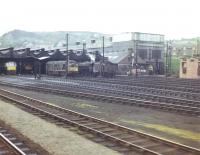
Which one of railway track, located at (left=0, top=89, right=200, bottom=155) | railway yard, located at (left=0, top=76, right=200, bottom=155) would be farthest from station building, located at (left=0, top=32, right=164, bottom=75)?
railway track, located at (left=0, top=89, right=200, bottom=155)

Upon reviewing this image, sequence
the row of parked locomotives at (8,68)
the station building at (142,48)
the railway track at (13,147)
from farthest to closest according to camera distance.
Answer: the station building at (142,48), the row of parked locomotives at (8,68), the railway track at (13,147)

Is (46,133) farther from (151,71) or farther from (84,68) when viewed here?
(151,71)

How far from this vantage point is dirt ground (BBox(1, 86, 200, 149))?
14077 millimetres

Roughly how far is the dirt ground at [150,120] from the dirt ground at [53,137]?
332 cm

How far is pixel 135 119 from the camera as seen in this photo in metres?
18.1

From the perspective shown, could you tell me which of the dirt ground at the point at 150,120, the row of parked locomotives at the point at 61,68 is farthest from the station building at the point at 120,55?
the dirt ground at the point at 150,120

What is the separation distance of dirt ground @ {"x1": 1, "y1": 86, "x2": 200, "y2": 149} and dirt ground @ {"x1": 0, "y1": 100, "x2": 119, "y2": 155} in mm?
3315

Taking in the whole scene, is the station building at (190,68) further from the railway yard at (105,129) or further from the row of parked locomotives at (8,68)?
the railway yard at (105,129)

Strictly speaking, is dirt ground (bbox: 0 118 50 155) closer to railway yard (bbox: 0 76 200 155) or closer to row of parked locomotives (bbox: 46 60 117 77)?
railway yard (bbox: 0 76 200 155)

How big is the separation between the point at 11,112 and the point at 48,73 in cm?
5300

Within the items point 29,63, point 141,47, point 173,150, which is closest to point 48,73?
point 29,63

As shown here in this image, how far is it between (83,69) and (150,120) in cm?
5235

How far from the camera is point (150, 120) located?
58.3 ft

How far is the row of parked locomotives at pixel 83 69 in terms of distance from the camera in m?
65.6
